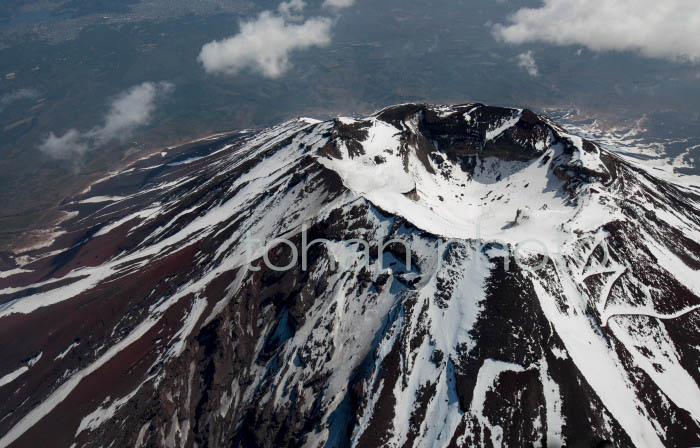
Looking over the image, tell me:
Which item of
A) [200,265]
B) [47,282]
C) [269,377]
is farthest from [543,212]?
[47,282]

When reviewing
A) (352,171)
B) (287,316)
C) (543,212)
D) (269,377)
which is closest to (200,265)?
(287,316)

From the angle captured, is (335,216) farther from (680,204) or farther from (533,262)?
(680,204)

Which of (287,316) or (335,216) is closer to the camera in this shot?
(287,316)

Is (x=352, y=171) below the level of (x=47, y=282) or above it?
above

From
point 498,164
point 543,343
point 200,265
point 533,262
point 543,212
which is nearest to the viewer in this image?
point 543,343

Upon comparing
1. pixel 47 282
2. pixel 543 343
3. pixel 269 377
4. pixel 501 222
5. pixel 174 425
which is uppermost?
pixel 543 343

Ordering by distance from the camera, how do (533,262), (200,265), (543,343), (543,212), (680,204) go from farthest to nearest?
(680,204) → (200,265) → (543,212) → (533,262) → (543,343)
